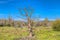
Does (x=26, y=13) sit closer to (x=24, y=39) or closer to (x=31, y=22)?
(x=31, y=22)

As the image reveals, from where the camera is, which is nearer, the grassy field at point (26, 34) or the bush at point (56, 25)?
the grassy field at point (26, 34)

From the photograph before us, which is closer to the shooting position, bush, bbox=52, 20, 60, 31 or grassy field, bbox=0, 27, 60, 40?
grassy field, bbox=0, 27, 60, 40

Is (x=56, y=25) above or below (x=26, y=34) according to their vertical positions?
above

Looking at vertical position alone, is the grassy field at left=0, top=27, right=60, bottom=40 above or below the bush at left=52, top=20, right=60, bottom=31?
below

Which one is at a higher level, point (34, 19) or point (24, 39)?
point (34, 19)

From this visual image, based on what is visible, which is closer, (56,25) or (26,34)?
(26,34)

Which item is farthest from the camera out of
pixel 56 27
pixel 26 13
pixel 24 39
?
pixel 56 27

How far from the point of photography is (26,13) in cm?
2570

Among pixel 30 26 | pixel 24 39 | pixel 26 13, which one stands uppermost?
pixel 26 13

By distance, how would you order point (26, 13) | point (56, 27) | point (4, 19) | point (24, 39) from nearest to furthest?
point (24, 39) < point (26, 13) < point (56, 27) < point (4, 19)

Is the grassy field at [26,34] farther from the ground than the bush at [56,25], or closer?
closer

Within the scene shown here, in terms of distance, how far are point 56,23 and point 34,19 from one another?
2110 centimetres

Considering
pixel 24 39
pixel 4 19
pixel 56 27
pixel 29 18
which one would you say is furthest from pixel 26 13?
pixel 4 19

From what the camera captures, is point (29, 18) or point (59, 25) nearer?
point (29, 18)
